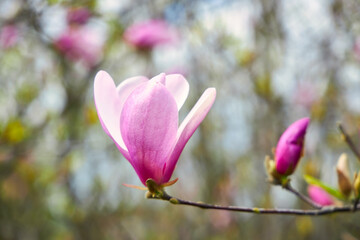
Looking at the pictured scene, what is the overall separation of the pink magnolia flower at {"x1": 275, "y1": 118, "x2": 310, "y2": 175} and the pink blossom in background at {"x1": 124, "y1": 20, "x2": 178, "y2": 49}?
72.5 inches

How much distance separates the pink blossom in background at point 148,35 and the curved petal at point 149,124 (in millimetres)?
1940

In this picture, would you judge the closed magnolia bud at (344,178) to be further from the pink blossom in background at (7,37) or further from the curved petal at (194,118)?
the pink blossom in background at (7,37)

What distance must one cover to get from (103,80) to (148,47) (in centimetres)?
201

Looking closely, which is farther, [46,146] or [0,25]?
[46,146]

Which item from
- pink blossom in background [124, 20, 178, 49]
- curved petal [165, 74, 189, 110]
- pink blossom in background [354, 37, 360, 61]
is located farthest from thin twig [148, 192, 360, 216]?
pink blossom in background [124, 20, 178, 49]

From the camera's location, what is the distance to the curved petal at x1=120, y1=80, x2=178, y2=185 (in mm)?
698

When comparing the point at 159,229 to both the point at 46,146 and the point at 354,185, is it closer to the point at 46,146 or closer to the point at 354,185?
the point at 46,146

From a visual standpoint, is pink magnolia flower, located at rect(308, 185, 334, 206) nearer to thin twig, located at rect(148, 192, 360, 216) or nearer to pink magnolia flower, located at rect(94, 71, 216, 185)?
thin twig, located at rect(148, 192, 360, 216)

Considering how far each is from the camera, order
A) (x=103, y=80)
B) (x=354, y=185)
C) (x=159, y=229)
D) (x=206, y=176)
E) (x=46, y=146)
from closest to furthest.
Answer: (x=103, y=80) → (x=354, y=185) → (x=206, y=176) → (x=46, y=146) → (x=159, y=229)

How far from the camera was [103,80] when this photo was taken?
0.74 meters

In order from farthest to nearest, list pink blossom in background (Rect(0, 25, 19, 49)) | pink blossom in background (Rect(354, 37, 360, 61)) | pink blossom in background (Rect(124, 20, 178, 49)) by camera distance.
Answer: pink blossom in background (Rect(124, 20, 178, 49))
pink blossom in background (Rect(354, 37, 360, 61))
pink blossom in background (Rect(0, 25, 19, 49))

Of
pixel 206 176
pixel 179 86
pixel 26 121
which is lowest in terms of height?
pixel 206 176

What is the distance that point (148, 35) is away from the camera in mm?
2607

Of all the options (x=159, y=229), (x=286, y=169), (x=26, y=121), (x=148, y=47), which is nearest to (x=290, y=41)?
(x=148, y=47)
